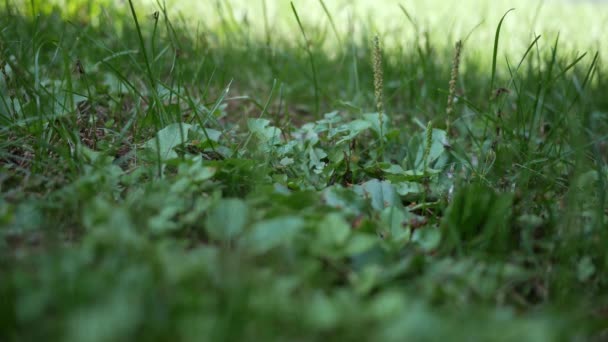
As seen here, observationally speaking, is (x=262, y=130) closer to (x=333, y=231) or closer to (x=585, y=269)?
(x=333, y=231)

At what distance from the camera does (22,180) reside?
55.8 inches

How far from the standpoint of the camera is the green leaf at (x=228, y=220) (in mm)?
1117

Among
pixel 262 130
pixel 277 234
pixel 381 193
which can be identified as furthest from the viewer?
pixel 262 130

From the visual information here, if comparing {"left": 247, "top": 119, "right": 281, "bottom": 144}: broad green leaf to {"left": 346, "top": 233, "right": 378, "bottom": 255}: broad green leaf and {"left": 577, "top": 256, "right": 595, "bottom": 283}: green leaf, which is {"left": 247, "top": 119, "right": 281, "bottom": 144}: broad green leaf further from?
{"left": 577, "top": 256, "right": 595, "bottom": 283}: green leaf

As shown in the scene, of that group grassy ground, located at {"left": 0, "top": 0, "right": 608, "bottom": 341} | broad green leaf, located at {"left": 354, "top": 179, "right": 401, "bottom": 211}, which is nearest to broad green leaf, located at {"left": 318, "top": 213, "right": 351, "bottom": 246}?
grassy ground, located at {"left": 0, "top": 0, "right": 608, "bottom": 341}

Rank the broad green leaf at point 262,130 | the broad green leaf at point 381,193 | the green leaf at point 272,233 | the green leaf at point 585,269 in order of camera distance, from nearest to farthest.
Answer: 1. the green leaf at point 272,233
2. the green leaf at point 585,269
3. the broad green leaf at point 381,193
4. the broad green leaf at point 262,130

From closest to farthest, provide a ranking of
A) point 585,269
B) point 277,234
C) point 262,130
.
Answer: point 277,234 < point 585,269 < point 262,130

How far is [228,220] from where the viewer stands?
1130 millimetres

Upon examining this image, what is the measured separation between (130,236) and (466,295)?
0.66 m

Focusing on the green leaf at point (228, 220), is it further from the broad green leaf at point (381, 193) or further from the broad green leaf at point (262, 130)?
the broad green leaf at point (262, 130)

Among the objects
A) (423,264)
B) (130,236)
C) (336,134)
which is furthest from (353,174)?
(130,236)

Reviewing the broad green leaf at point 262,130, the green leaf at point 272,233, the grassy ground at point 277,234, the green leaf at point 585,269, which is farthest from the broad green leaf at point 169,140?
the green leaf at point 585,269

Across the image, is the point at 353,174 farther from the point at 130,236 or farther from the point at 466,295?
the point at 130,236

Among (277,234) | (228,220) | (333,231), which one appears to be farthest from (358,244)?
(228,220)
